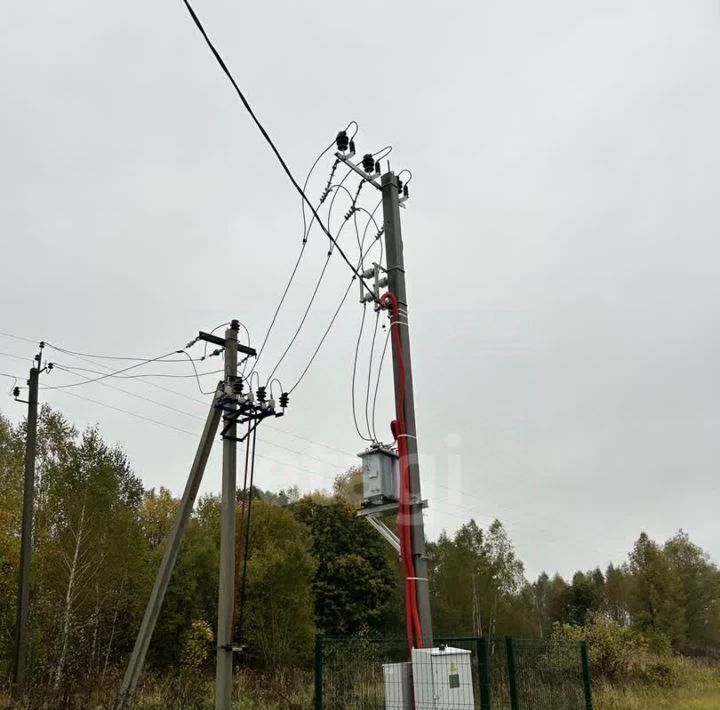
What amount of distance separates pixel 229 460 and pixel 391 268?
168 inches

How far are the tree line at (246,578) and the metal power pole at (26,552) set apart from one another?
768mm

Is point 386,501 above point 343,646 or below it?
above

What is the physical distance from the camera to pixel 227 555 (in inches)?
404

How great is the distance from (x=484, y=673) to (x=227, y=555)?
416 cm

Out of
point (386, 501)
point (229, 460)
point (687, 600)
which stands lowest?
point (687, 600)

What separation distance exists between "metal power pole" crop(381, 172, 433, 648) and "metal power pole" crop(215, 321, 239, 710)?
3.95m

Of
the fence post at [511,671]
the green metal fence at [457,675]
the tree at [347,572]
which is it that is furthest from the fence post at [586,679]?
the tree at [347,572]

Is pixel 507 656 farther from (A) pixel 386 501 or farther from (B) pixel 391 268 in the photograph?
(B) pixel 391 268

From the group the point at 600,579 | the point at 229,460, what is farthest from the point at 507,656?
the point at 600,579

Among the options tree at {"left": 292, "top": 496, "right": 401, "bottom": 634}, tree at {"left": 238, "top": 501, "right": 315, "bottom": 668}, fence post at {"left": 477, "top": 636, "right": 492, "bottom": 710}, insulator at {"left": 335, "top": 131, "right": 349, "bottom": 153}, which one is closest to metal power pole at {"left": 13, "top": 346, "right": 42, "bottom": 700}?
fence post at {"left": 477, "top": 636, "right": 492, "bottom": 710}

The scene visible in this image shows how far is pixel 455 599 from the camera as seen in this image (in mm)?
39250

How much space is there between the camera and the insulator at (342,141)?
833 centimetres

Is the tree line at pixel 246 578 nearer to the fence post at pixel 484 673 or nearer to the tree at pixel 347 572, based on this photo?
the tree at pixel 347 572

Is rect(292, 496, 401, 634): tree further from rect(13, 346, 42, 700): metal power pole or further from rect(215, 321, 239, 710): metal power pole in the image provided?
rect(215, 321, 239, 710): metal power pole
